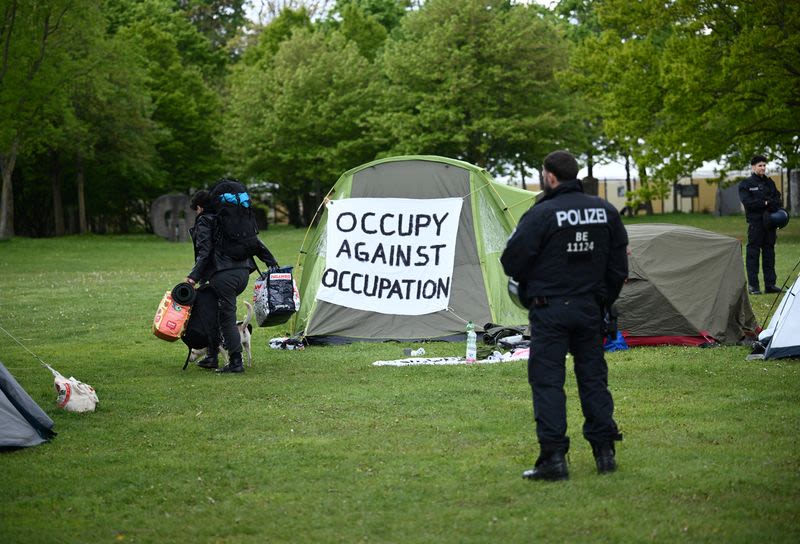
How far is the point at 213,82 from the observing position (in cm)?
6097

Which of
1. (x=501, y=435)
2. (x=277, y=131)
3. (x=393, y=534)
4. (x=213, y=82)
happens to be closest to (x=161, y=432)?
(x=501, y=435)

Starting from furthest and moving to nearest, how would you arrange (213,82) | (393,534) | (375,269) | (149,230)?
(213,82)
(149,230)
(375,269)
(393,534)

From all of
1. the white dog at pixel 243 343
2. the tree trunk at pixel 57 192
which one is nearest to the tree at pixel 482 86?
the tree trunk at pixel 57 192

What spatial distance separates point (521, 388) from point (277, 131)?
42.3 m

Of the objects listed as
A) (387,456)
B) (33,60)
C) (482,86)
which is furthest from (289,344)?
(482,86)

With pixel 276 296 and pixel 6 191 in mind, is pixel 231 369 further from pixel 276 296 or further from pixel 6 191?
pixel 6 191

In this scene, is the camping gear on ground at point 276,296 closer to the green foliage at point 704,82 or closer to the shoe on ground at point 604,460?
the shoe on ground at point 604,460

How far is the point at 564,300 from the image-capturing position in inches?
249

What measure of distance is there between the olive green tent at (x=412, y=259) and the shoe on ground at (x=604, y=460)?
20.5ft

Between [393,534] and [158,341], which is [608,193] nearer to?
[158,341]

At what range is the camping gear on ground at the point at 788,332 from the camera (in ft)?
33.6

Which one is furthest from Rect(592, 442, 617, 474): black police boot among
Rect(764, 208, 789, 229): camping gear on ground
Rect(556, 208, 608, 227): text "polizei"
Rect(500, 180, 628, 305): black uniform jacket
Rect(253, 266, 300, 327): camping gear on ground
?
Rect(764, 208, 789, 229): camping gear on ground

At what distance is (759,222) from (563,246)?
417 inches

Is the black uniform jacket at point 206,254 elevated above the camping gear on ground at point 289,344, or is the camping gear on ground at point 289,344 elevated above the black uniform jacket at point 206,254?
the black uniform jacket at point 206,254
